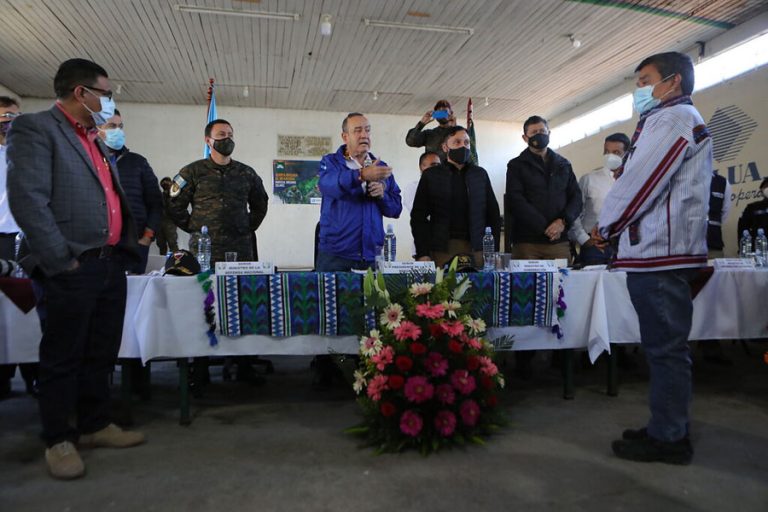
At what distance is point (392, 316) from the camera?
204 cm

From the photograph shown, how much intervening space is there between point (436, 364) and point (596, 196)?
2542 mm

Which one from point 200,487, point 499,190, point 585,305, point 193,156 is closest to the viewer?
point 200,487

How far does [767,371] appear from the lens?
3.28 meters

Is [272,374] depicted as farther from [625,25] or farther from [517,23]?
[625,25]

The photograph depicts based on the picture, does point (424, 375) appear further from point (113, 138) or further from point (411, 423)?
point (113, 138)

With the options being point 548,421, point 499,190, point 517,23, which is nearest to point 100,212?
point 548,421

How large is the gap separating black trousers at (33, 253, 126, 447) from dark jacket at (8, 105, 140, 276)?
0.29 feet

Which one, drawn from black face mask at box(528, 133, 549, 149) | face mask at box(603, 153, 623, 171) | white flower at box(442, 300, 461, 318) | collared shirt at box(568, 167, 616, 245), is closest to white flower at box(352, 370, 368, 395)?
white flower at box(442, 300, 461, 318)

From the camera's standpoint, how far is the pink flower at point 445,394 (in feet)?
6.20

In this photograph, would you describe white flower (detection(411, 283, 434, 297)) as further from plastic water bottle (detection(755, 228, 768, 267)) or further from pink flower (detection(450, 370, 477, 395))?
plastic water bottle (detection(755, 228, 768, 267))

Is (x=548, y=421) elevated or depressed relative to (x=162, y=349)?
depressed

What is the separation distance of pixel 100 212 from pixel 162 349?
2.15 ft

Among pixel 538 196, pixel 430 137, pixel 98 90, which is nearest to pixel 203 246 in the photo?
pixel 98 90

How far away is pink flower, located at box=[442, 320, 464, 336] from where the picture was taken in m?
1.96
